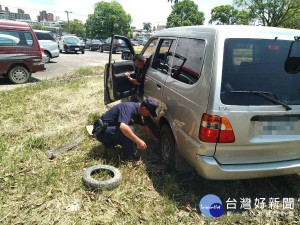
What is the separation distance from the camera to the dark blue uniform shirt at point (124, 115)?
312cm

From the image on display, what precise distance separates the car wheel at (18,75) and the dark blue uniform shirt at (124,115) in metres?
6.30

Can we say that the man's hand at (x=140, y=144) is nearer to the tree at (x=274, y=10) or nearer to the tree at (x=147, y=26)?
the tree at (x=274, y=10)

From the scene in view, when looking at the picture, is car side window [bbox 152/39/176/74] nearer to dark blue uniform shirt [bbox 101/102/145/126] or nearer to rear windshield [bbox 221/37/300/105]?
dark blue uniform shirt [bbox 101/102/145/126]

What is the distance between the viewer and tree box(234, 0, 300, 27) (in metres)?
29.5

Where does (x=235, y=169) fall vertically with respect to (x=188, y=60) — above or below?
below

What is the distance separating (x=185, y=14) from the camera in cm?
6562

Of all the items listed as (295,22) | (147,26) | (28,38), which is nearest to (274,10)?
(295,22)

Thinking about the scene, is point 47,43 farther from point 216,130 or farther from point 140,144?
point 216,130

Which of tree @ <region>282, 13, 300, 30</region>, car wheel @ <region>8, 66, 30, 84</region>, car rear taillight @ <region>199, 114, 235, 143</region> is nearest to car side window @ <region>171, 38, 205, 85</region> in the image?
car rear taillight @ <region>199, 114, 235, 143</region>

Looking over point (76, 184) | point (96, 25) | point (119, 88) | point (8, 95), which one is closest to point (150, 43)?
point (119, 88)

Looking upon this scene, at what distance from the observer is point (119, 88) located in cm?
444

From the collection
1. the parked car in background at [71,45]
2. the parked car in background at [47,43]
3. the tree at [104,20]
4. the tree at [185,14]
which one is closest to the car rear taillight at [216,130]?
the parked car in background at [47,43]

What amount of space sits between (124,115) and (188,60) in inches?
42.5

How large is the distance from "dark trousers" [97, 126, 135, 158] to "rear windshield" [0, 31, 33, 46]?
6.41 metres
